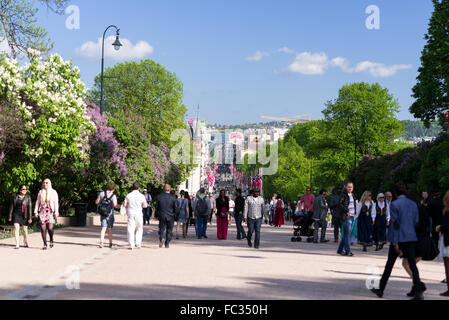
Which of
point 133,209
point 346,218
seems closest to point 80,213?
point 133,209

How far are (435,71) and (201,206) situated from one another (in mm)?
16924

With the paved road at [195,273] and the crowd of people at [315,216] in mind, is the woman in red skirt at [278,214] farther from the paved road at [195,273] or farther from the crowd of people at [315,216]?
the paved road at [195,273]

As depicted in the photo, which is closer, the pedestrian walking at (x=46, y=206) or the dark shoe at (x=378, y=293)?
the dark shoe at (x=378, y=293)

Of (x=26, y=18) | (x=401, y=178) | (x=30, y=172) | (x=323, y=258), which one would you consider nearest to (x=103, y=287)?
(x=323, y=258)

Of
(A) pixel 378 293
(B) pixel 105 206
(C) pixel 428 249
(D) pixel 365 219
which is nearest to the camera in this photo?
(A) pixel 378 293

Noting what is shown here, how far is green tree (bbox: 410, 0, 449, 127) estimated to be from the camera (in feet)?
114

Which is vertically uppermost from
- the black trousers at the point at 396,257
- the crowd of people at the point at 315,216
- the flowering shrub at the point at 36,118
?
the flowering shrub at the point at 36,118

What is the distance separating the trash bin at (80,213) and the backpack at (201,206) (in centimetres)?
794

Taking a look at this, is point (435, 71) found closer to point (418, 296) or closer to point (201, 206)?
point (201, 206)

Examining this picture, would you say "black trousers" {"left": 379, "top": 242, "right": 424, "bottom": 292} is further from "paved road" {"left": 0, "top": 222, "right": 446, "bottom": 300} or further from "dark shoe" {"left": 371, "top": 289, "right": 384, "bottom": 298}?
"paved road" {"left": 0, "top": 222, "right": 446, "bottom": 300}

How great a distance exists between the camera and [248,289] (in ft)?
33.3

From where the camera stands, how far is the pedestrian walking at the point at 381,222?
67.4ft

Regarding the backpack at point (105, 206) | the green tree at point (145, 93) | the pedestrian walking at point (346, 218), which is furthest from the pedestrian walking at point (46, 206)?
the green tree at point (145, 93)

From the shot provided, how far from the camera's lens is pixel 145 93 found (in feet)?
201
